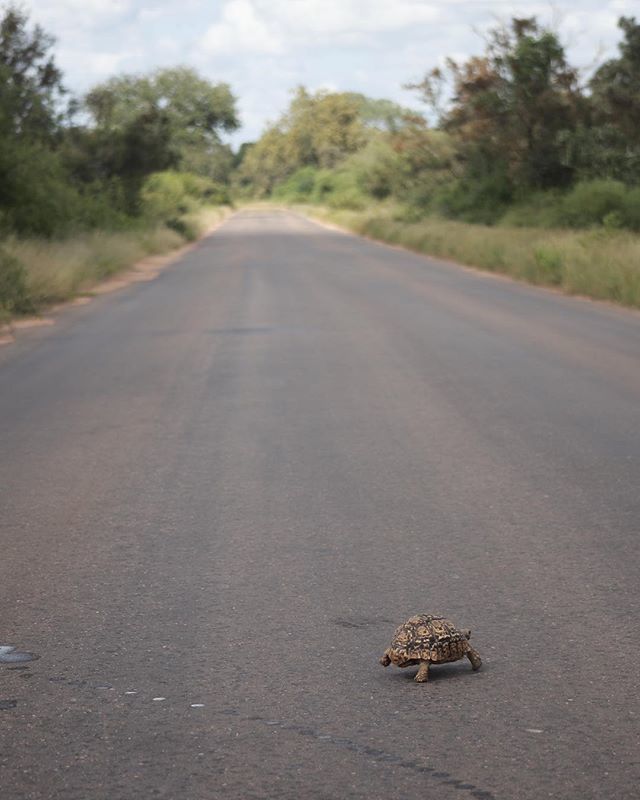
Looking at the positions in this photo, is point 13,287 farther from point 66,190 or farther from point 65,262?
point 66,190

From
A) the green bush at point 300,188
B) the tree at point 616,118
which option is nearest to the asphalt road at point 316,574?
the tree at point 616,118

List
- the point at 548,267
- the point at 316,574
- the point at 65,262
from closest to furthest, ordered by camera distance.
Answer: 1. the point at 316,574
2. the point at 65,262
3. the point at 548,267

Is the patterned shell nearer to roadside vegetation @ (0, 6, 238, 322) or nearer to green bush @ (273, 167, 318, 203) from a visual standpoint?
roadside vegetation @ (0, 6, 238, 322)

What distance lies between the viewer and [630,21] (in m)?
43.8

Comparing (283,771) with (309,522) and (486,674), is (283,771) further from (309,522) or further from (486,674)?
(309,522)

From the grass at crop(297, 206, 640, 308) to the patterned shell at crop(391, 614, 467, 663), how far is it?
677 inches

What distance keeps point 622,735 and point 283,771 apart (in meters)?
1.05

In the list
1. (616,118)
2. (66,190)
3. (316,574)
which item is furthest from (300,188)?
(316,574)

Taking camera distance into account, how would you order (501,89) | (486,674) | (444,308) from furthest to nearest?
(501,89), (444,308), (486,674)

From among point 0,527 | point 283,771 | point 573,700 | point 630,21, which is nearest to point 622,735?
point 573,700

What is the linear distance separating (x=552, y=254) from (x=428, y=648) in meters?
23.6

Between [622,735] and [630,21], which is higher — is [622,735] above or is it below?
below

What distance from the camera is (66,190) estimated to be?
3588cm

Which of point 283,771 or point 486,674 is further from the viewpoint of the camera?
point 486,674
